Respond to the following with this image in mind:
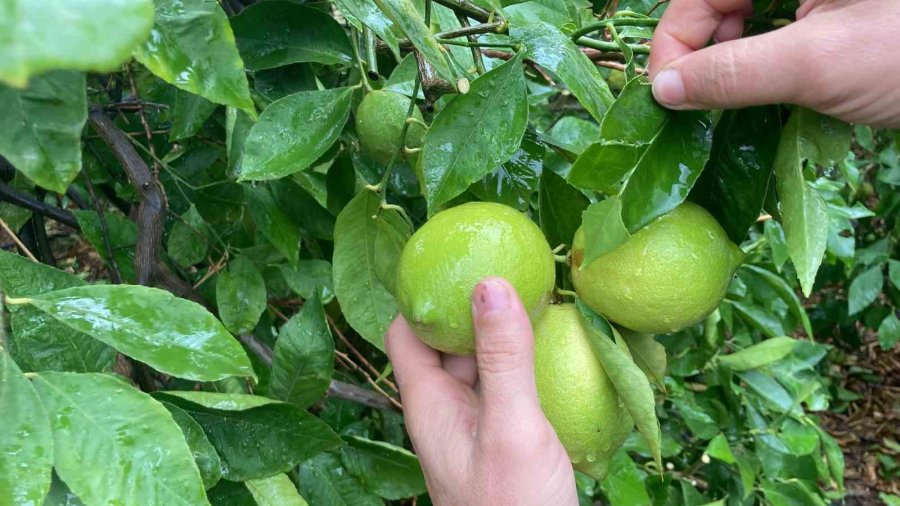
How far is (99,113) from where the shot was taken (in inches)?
33.5

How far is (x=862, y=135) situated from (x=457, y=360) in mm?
→ 2302

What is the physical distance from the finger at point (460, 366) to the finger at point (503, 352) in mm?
230

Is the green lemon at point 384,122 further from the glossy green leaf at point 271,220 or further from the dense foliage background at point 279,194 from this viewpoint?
the glossy green leaf at point 271,220

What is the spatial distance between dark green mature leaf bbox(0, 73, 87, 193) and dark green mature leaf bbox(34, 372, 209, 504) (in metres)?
0.18

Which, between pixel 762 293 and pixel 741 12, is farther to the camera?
pixel 762 293

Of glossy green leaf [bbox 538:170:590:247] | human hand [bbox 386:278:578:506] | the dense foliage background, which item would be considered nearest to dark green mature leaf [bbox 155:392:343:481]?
the dense foliage background

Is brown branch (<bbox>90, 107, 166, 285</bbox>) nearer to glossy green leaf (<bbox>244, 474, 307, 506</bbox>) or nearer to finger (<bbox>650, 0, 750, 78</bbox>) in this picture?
glossy green leaf (<bbox>244, 474, 307, 506</bbox>)

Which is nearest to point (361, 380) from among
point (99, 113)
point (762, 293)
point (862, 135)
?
point (99, 113)

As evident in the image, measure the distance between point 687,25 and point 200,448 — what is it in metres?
0.64

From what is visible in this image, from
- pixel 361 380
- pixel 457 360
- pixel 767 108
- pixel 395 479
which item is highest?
pixel 767 108

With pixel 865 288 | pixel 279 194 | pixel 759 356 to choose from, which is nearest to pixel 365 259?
pixel 279 194

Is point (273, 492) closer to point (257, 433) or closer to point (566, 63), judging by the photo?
point (257, 433)

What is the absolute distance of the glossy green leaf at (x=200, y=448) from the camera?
0.66 meters

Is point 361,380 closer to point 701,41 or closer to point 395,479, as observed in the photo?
point 395,479
